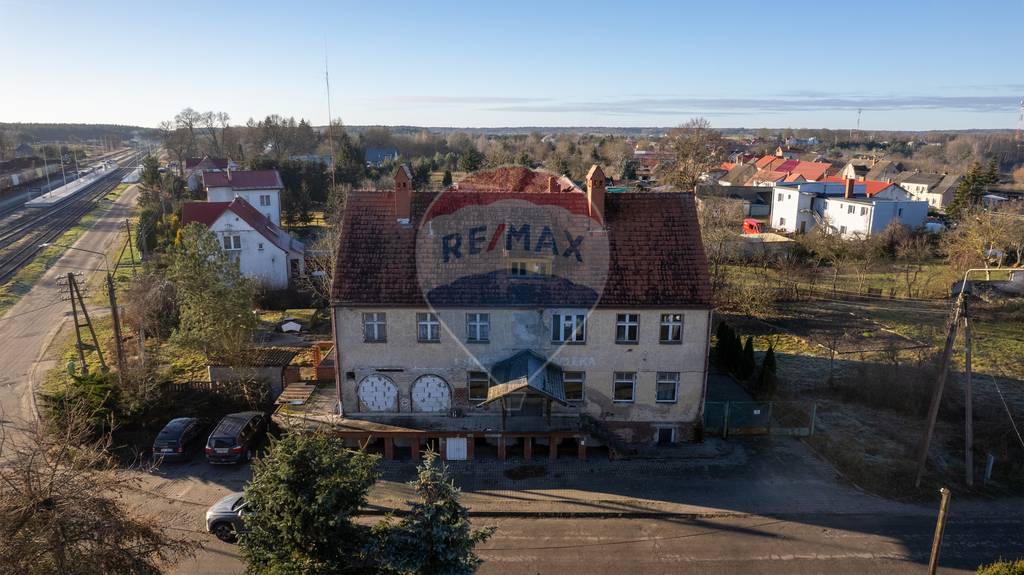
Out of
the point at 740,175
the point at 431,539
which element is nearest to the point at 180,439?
the point at 431,539

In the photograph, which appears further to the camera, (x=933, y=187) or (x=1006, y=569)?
(x=933, y=187)

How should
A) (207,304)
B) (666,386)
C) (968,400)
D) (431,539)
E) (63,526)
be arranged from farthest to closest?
(207,304) < (666,386) < (968,400) < (431,539) < (63,526)

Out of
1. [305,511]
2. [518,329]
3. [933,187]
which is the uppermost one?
[933,187]

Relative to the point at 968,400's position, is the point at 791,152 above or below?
above

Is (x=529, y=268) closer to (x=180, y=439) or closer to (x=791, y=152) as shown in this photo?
(x=180, y=439)

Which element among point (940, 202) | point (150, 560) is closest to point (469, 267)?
point (150, 560)

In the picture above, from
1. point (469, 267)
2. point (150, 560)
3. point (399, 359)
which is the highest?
point (469, 267)

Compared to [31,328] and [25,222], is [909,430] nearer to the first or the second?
[31,328]
